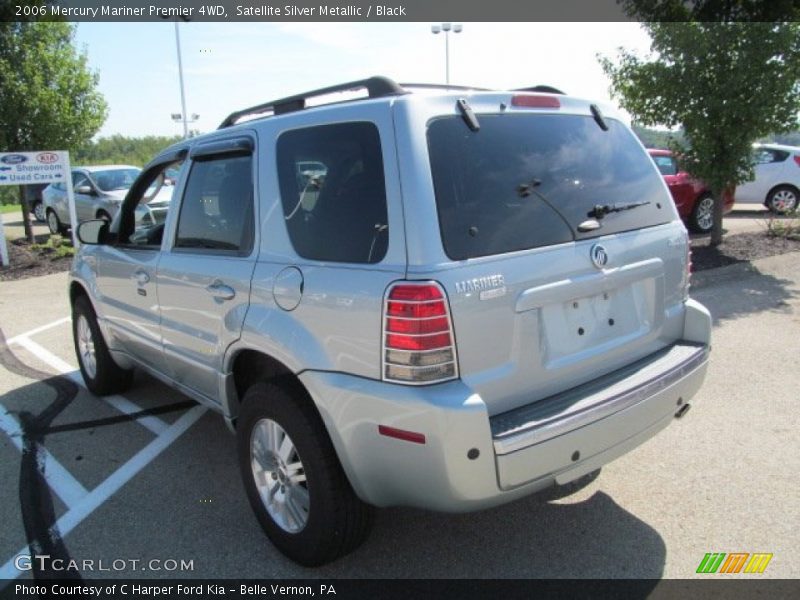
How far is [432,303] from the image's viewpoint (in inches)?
90.4

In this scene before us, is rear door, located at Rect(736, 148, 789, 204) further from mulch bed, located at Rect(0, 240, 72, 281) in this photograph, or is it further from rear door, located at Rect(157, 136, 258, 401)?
mulch bed, located at Rect(0, 240, 72, 281)

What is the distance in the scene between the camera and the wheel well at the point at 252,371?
117 inches


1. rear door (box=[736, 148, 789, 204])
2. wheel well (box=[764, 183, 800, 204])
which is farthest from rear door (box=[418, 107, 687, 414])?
wheel well (box=[764, 183, 800, 204])

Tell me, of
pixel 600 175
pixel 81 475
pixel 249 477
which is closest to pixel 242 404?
pixel 249 477

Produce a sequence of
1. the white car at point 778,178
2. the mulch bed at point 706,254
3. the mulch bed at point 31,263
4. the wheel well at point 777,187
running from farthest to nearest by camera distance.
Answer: the wheel well at point 777,187, the white car at point 778,178, the mulch bed at point 31,263, the mulch bed at point 706,254

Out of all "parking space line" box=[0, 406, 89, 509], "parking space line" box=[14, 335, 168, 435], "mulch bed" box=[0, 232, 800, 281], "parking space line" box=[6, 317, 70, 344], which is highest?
"mulch bed" box=[0, 232, 800, 281]

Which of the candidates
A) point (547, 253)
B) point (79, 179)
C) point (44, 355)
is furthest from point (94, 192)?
point (547, 253)

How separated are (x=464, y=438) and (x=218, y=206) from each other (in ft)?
6.53

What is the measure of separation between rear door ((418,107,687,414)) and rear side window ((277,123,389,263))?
10.3 inches

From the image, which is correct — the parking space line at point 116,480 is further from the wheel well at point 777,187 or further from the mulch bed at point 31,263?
the wheel well at point 777,187

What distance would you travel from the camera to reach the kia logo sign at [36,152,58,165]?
Result: 12.0m

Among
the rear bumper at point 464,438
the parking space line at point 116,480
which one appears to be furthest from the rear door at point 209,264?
the rear bumper at point 464,438

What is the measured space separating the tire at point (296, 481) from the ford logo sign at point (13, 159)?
11.2m

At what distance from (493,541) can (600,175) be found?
1816mm
